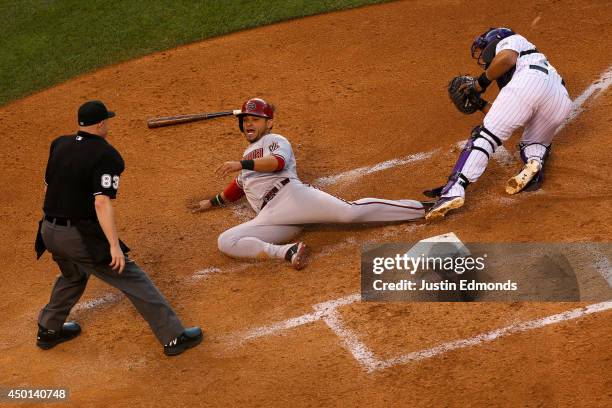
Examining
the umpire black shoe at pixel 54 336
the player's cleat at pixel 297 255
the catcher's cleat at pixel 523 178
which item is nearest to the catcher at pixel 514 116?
the catcher's cleat at pixel 523 178

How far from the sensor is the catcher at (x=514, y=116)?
7633 mm

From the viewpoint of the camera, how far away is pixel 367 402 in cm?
575

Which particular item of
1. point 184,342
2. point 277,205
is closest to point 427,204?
point 277,205

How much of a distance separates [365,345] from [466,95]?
118 inches

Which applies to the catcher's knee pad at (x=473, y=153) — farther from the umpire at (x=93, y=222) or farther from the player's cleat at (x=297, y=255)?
the umpire at (x=93, y=222)

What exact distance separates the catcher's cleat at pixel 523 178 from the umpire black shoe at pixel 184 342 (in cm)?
306

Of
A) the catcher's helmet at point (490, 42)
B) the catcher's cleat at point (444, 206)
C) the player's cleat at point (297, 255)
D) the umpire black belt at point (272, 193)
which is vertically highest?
the catcher's helmet at point (490, 42)

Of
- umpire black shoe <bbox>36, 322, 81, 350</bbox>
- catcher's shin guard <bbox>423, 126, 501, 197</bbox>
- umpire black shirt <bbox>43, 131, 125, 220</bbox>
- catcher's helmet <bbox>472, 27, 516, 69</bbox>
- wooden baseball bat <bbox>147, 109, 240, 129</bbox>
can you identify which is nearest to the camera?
umpire black shirt <bbox>43, 131, 125, 220</bbox>

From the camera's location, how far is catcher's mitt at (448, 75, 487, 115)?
8.15 metres

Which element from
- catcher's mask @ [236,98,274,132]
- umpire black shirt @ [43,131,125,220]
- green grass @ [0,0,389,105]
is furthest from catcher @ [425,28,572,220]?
green grass @ [0,0,389,105]

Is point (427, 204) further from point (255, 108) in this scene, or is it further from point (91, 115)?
point (91, 115)

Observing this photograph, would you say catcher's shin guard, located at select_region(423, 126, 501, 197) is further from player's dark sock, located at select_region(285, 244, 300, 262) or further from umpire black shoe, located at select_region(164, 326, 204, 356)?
umpire black shoe, located at select_region(164, 326, 204, 356)

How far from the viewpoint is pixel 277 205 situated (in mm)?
7621

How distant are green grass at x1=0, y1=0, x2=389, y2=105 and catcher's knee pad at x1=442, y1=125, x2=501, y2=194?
14.0ft
